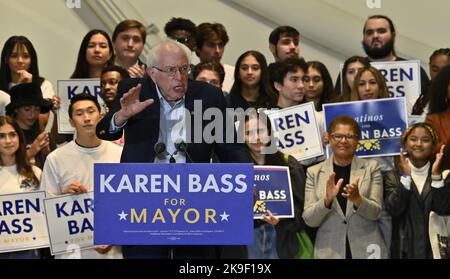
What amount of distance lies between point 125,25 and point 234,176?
2.28m

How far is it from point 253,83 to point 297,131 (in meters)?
0.44

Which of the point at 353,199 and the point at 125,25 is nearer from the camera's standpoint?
the point at 353,199

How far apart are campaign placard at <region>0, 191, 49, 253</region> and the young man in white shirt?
0.11 m

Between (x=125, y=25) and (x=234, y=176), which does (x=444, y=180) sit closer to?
(x=234, y=176)

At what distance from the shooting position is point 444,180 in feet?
22.9

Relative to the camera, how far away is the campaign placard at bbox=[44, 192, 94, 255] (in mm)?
6941

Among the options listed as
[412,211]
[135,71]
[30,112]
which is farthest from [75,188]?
[412,211]

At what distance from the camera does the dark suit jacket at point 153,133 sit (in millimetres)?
5906

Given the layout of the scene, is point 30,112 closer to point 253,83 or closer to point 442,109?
point 253,83

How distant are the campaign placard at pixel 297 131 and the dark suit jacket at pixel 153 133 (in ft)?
4.12

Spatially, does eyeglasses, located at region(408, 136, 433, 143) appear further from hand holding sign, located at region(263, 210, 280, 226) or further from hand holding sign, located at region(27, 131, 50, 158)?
hand holding sign, located at region(27, 131, 50, 158)

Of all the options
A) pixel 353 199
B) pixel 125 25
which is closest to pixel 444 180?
pixel 353 199

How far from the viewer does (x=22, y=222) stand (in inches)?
276

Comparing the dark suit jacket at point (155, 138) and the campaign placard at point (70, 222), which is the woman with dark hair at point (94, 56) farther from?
the dark suit jacket at point (155, 138)
